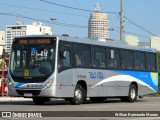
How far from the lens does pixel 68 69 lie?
904 inches

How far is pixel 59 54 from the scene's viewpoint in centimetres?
2244

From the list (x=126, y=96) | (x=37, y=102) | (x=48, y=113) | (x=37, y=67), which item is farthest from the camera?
(x=126, y=96)

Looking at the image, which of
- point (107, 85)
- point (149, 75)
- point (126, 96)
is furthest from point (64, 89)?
point (149, 75)

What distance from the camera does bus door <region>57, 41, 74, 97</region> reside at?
73.7 ft

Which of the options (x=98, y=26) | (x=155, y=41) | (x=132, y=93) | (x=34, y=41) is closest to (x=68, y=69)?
(x=34, y=41)

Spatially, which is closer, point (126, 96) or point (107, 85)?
point (107, 85)

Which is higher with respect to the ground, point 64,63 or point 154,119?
point 64,63

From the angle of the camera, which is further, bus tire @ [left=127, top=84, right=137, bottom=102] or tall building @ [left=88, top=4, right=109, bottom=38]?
tall building @ [left=88, top=4, right=109, bottom=38]

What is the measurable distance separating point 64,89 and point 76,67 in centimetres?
136

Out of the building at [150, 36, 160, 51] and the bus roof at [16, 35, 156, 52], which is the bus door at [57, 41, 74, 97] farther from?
the building at [150, 36, 160, 51]

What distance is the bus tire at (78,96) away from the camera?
2348cm

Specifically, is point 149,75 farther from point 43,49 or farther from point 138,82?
point 43,49

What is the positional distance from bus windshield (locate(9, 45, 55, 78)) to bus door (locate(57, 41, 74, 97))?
461mm

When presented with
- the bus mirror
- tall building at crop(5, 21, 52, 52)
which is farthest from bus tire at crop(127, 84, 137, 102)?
tall building at crop(5, 21, 52, 52)
